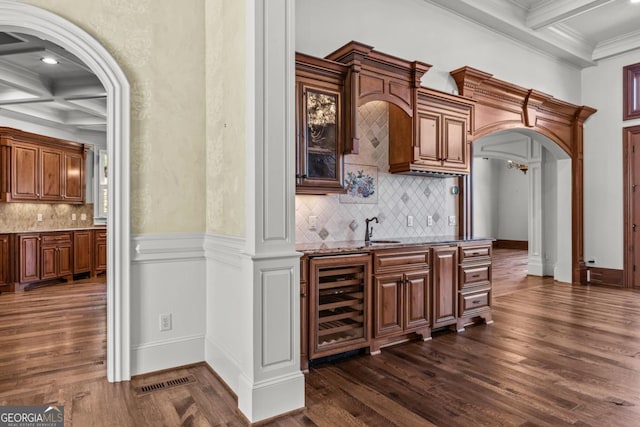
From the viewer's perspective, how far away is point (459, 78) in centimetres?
480

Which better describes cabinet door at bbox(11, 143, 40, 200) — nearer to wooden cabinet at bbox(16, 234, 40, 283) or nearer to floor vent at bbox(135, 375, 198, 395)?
wooden cabinet at bbox(16, 234, 40, 283)

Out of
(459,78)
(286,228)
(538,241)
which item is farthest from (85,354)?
(538,241)

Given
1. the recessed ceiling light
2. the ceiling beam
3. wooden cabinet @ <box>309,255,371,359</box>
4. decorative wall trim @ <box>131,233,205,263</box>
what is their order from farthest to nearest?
the recessed ceiling light
the ceiling beam
wooden cabinet @ <box>309,255,371,359</box>
decorative wall trim @ <box>131,233,205,263</box>

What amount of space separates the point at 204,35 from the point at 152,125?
Result: 0.85 m

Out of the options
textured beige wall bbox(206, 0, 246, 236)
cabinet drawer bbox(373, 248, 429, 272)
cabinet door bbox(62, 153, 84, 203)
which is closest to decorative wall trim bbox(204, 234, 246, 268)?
textured beige wall bbox(206, 0, 246, 236)

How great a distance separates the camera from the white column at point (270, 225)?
2.28 m

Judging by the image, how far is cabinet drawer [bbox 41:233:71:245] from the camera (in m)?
6.76

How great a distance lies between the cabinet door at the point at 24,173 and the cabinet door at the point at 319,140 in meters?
6.04

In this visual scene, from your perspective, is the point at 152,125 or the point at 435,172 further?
the point at 435,172

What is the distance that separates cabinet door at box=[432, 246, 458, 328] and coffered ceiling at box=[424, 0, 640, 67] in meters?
3.02

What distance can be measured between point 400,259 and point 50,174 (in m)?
7.05

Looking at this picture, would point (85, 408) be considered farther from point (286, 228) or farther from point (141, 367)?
point (286, 228)

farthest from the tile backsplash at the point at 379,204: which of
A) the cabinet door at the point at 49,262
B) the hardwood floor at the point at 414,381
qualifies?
the cabinet door at the point at 49,262

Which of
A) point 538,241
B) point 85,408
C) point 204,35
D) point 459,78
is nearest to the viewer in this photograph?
point 85,408
